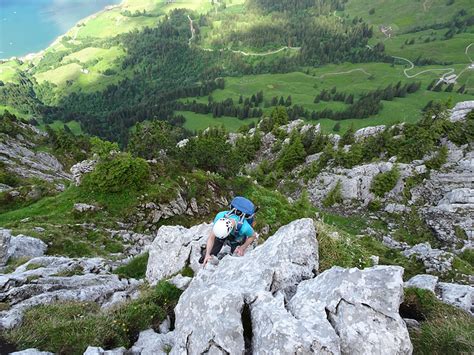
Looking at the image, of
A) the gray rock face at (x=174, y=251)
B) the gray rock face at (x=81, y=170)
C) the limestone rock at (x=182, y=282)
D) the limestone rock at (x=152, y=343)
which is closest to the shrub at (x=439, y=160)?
the gray rock face at (x=174, y=251)

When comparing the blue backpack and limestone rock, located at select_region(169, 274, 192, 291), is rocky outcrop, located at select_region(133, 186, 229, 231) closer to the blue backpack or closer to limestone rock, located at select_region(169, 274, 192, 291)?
limestone rock, located at select_region(169, 274, 192, 291)

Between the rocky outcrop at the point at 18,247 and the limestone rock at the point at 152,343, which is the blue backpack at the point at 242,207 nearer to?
the limestone rock at the point at 152,343

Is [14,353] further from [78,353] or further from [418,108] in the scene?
[418,108]

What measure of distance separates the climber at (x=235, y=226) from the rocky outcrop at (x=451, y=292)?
686 centimetres

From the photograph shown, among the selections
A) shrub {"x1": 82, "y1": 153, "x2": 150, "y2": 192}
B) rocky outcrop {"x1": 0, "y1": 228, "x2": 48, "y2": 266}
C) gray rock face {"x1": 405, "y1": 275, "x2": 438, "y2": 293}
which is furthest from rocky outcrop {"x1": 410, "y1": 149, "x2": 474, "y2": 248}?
rocky outcrop {"x1": 0, "y1": 228, "x2": 48, "y2": 266}

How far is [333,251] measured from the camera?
1373cm

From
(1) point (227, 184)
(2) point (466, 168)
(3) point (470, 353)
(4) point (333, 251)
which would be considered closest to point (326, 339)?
(3) point (470, 353)

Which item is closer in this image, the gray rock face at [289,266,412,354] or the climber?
the gray rock face at [289,266,412,354]

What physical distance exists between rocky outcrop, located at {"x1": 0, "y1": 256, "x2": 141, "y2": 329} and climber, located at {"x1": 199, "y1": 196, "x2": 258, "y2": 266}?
5.47 metres

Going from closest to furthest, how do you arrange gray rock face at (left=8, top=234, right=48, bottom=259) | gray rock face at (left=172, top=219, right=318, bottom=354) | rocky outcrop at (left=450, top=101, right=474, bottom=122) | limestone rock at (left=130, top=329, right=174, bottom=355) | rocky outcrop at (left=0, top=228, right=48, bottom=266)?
gray rock face at (left=172, top=219, right=318, bottom=354) → limestone rock at (left=130, top=329, right=174, bottom=355) → rocky outcrop at (left=0, top=228, right=48, bottom=266) → gray rock face at (left=8, top=234, right=48, bottom=259) → rocky outcrop at (left=450, top=101, right=474, bottom=122)

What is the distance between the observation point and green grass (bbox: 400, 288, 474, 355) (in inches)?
327

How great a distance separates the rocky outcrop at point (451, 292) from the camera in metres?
12.3

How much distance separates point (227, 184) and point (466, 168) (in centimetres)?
4172

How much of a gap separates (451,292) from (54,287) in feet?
61.4
